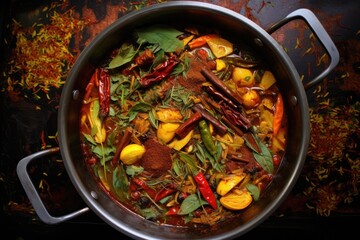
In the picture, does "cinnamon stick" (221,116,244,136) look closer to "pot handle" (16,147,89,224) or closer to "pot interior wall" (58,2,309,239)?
"pot interior wall" (58,2,309,239)

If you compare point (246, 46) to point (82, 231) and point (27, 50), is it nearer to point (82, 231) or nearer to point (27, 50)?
point (27, 50)

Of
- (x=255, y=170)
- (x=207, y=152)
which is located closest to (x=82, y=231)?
(x=207, y=152)

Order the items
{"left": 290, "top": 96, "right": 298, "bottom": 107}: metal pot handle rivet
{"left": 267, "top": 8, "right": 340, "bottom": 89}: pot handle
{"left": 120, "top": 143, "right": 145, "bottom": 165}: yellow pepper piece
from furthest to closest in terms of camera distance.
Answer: {"left": 120, "top": 143, "right": 145, "bottom": 165}: yellow pepper piece < {"left": 290, "top": 96, "right": 298, "bottom": 107}: metal pot handle rivet < {"left": 267, "top": 8, "right": 340, "bottom": 89}: pot handle

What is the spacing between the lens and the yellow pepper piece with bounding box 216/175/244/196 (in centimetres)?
247

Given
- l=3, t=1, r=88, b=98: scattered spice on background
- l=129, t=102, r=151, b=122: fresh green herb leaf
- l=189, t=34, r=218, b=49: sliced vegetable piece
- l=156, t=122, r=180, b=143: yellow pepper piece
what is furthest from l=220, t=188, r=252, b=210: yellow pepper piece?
l=3, t=1, r=88, b=98: scattered spice on background

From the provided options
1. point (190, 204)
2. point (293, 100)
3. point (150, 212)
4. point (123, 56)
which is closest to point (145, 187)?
point (150, 212)

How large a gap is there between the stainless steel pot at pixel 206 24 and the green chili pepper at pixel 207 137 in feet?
1.50

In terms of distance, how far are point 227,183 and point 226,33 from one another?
3.15 feet

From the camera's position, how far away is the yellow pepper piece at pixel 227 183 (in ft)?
8.11

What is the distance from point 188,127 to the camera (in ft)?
8.08

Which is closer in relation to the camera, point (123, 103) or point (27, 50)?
point (123, 103)

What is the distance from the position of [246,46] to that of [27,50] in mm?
1552

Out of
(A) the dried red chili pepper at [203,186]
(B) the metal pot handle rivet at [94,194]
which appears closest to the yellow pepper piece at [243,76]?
(A) the dried red chili pepper at [203,186]

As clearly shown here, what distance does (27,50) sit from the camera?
2840mm
